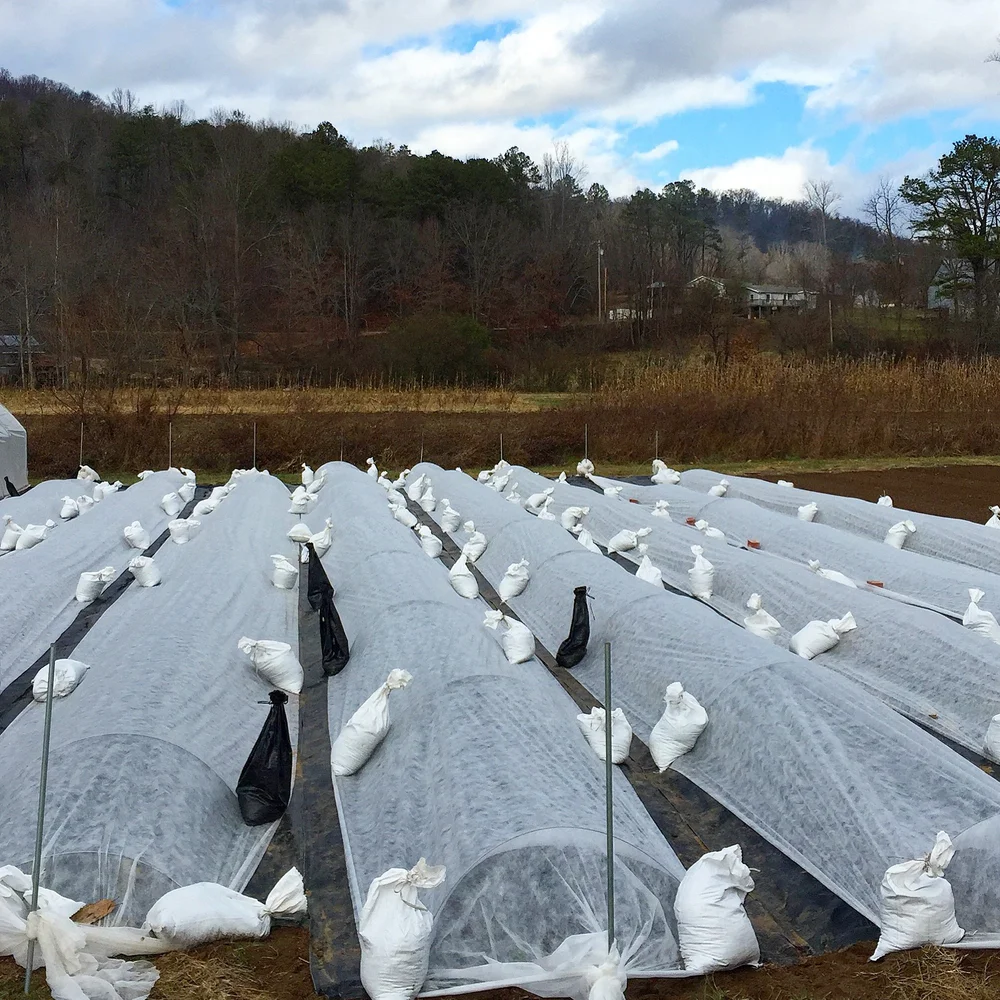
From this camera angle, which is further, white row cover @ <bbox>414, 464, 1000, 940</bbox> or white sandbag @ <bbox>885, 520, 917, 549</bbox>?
white sandbag @ <bbox>885, 520, 917, 549</bbox>

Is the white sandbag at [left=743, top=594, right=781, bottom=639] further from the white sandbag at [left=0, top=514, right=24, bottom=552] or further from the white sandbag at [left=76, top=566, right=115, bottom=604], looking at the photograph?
the white sandbag at [left=0, top=514, right=24, bottom=552]

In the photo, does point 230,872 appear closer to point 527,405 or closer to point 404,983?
point 404,983

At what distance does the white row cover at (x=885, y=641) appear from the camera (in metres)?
6.30

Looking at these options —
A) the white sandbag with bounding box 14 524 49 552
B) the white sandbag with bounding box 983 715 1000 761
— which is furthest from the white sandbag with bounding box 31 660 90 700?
the white sandbag with bounding box 983 715 1000 761

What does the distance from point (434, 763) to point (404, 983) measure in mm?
1346

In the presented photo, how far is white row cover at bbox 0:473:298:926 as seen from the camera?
430 cm

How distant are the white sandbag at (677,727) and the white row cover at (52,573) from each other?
4768 millimetres

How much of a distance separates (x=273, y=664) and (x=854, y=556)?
6200 mm

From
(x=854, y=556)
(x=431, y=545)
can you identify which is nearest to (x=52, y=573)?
(x=431, y=545)

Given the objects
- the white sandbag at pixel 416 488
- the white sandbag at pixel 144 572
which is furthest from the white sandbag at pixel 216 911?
the white sandbag at pixel 416 488

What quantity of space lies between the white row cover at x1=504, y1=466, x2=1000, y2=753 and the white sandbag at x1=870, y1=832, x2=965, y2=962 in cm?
213

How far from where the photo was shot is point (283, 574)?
9.15 meters

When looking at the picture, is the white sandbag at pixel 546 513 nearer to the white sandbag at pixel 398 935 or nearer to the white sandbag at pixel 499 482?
the white sandbag at pixel 499 482

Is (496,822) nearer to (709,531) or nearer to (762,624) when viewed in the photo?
(762,624)
